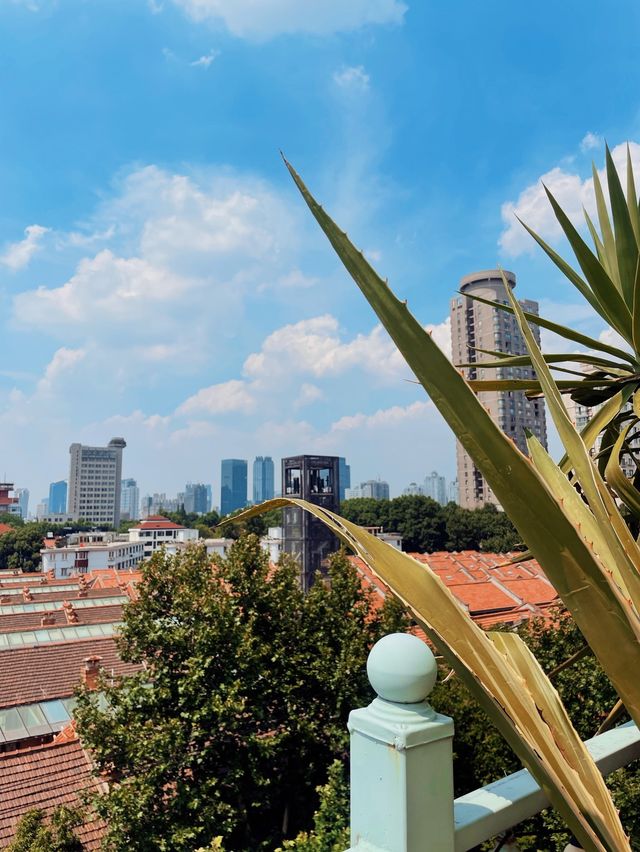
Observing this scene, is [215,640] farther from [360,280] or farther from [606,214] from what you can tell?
[360,280]

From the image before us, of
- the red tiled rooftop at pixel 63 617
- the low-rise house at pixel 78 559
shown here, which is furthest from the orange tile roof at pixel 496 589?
the low-rise house at pixel 78 559

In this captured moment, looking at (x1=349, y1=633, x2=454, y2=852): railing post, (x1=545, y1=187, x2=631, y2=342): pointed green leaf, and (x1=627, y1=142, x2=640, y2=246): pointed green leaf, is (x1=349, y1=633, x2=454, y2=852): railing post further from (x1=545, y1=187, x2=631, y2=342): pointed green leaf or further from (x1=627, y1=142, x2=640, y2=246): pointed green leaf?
(x1=627, y1=142, x2=640, y2=246): pointed green leaf

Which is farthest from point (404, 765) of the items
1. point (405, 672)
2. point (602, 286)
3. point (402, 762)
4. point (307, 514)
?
point (307, 514)

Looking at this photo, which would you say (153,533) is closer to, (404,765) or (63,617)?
(63,617)

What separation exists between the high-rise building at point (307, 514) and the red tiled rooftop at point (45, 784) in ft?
50.9

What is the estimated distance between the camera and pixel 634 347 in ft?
8.68

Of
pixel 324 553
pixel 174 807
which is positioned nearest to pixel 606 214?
pixel 174 807

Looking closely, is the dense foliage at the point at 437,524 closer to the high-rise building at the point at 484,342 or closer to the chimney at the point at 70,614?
the high-rise building at the point at 484,342

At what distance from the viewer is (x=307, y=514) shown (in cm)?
2633

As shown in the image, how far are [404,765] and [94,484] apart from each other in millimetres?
155868

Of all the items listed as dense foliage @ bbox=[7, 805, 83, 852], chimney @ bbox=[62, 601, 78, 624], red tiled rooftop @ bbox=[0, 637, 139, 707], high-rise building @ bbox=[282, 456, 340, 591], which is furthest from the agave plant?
high-rise building @ bbox=[282, 456, 340, 591]

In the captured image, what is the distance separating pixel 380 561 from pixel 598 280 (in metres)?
2.44

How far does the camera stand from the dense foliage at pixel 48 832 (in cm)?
721

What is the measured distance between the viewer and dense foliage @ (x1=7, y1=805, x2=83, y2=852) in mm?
7215
